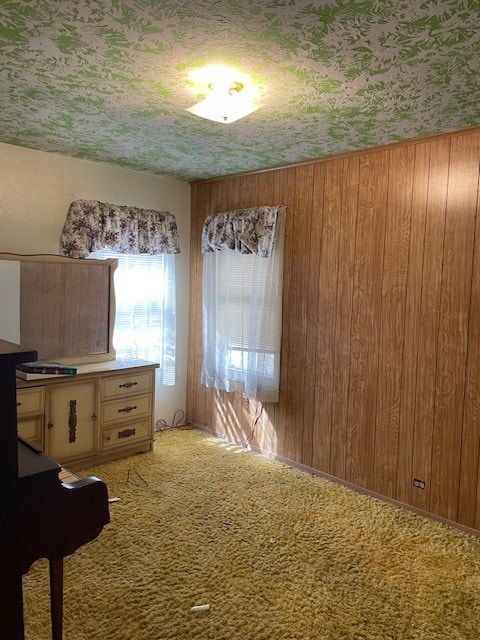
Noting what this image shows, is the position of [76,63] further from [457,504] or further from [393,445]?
[457,504]

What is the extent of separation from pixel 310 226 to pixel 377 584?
238cm

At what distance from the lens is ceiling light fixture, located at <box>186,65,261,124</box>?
7.09ft

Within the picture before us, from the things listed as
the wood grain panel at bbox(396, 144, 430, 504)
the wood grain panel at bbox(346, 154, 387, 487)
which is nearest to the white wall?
the wood grain panel at bbox(346, 154, 387, 487)

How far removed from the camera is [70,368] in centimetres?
331

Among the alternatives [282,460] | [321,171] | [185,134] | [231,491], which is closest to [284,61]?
[185,134]

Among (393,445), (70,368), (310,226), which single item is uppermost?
(310,226)

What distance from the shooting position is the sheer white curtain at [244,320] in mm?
3770

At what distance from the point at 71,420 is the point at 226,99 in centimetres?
240

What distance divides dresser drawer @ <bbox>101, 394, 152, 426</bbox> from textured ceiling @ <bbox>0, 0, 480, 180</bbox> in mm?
1927

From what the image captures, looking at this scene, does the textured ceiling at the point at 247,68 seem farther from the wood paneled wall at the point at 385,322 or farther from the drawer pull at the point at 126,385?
the drawer pull at the point at 126,385

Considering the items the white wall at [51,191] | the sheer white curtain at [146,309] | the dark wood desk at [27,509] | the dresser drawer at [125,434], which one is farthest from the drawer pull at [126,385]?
the dark wood desk at [27,509]

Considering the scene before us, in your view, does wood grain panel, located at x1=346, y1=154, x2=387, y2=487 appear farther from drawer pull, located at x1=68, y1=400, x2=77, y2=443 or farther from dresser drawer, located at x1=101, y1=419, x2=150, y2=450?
drawer pull, located at x1=68, y1=400, x2=77, y2=443

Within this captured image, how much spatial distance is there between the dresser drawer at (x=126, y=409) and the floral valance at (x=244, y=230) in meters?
1.44

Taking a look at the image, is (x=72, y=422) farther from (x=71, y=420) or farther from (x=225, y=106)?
(x=225, y=106)
